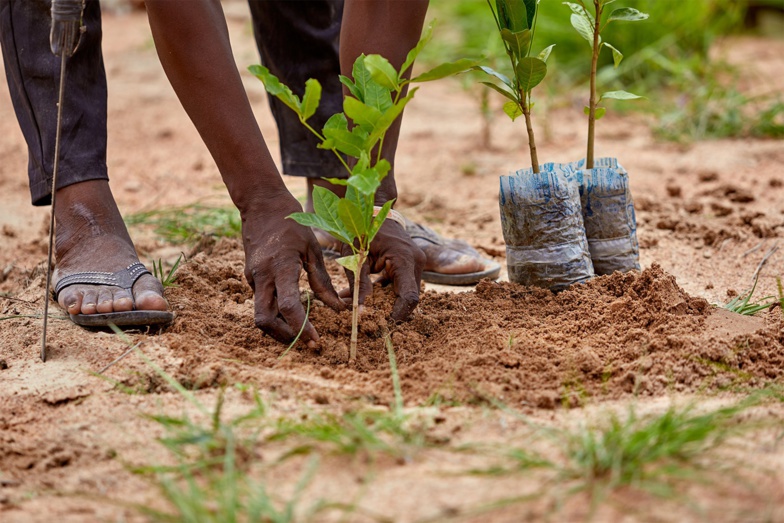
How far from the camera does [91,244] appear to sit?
7.31 feet

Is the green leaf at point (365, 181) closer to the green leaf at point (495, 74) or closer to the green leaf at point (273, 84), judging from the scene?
the green leaf at point (273, 84)

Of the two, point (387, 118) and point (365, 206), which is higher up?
point (387, 118)

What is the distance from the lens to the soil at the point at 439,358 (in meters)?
1.39

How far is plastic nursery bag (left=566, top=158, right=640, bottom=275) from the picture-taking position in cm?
220

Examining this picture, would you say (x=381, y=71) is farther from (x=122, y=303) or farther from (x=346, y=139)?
(x=122, y=303)

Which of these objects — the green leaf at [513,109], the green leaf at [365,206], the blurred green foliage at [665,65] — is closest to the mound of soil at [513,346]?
the green leaf at [365,206]

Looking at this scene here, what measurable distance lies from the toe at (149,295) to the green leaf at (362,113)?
73 centimetres

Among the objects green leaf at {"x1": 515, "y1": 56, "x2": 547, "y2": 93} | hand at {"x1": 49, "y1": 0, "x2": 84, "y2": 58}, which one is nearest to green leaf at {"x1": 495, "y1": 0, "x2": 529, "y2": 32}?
green leaf at {"x1": 515, "y1": 56, "x2": 547, "y2": 93}

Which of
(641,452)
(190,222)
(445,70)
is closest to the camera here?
(641,452)

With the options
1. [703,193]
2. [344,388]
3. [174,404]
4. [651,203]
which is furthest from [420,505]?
[703,193]

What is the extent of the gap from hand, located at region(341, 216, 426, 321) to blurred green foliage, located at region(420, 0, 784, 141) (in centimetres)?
212

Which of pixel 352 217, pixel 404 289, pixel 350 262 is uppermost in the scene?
pixel 352 217

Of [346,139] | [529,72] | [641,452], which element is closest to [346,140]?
[346,139]

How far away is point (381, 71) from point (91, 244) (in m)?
1.05
